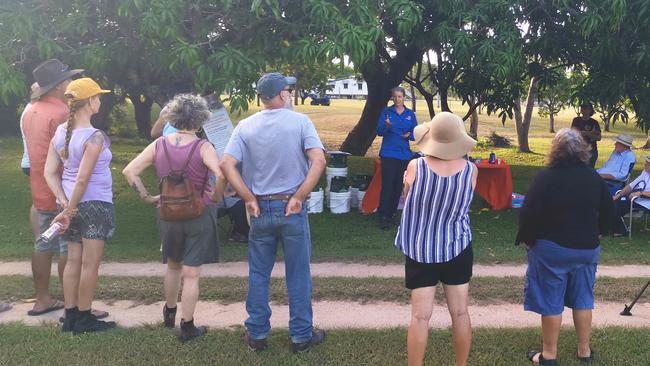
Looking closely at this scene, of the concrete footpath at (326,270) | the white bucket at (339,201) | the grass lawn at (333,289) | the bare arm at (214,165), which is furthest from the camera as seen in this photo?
the white bucket at (339,201)

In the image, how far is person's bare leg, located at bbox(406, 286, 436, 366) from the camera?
11.4 feet

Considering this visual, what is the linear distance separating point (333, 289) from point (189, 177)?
1936 mm

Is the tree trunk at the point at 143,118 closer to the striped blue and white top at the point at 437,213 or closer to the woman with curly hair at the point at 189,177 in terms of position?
the woman with curly hair at the point at 189,177

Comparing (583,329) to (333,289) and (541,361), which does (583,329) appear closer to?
(541,361)

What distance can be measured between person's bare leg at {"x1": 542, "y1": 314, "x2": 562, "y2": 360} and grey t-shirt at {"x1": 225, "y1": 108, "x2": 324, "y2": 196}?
1.81 meters

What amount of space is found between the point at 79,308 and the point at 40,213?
2.97ft

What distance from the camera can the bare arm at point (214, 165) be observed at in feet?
12.9

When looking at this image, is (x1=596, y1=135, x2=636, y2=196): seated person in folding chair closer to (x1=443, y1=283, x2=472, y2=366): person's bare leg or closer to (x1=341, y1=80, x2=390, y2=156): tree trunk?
(x1=443, y1=283, x2=472, y2=366): person's bare leg

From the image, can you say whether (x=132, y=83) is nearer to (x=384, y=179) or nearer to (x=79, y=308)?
(x=384, y=179)

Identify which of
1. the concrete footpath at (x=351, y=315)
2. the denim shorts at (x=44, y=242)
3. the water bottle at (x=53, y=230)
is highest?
the water bottle at (x=53, y=230)

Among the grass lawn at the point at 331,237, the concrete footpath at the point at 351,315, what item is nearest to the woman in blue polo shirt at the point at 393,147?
the grass lawn at the point at 331,237

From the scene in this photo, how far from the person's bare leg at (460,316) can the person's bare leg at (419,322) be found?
119 millimetres

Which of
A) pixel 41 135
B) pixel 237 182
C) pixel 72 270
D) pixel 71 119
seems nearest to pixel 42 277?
pixel 72 270

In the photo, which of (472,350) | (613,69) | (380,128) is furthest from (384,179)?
(472,350)
